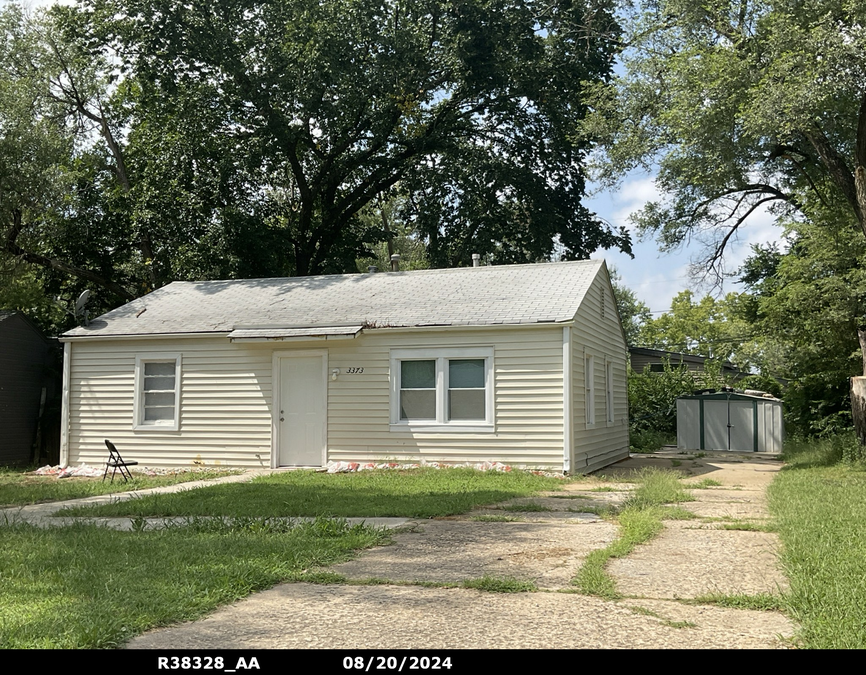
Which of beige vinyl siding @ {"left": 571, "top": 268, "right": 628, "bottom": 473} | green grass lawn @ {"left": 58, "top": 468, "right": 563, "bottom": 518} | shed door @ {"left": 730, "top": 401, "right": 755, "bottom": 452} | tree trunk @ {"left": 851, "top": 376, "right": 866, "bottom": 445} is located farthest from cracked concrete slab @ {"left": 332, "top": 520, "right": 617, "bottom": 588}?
shed door @ {"left": 730, "top": 401, "right": 755, "bottom": 452}

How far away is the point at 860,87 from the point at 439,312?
8.73m

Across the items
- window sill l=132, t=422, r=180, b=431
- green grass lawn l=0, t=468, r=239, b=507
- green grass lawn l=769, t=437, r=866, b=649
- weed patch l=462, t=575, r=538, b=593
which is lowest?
green grass lawn l=0, t=468, r=239, b=507

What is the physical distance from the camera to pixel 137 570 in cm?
607

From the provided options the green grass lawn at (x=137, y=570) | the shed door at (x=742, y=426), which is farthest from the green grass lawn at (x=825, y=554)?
the shed door at (x=742, y=426)

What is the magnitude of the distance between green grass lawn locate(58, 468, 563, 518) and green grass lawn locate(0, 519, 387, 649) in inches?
58.4

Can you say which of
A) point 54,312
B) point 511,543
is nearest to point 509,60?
point 54,312

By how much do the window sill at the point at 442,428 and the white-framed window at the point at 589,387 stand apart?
243 centimetres

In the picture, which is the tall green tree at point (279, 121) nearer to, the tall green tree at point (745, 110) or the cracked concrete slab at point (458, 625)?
the tall green tree at point (745, 110)

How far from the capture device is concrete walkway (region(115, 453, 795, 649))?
4.42 metres

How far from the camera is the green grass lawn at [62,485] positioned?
12156 mm

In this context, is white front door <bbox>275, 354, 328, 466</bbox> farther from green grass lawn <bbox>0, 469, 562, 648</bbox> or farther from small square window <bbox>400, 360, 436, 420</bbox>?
green grass lawn <bbox>0, 469, 562, 648</bbox>

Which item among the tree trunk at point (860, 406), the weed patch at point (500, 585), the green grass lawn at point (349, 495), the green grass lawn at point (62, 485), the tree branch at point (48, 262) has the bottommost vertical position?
A: the green grass lawn at point (62, 485)

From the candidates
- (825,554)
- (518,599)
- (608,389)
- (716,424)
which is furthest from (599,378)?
(518,599)

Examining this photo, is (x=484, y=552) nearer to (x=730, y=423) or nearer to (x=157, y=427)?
(x=157, y=427)
